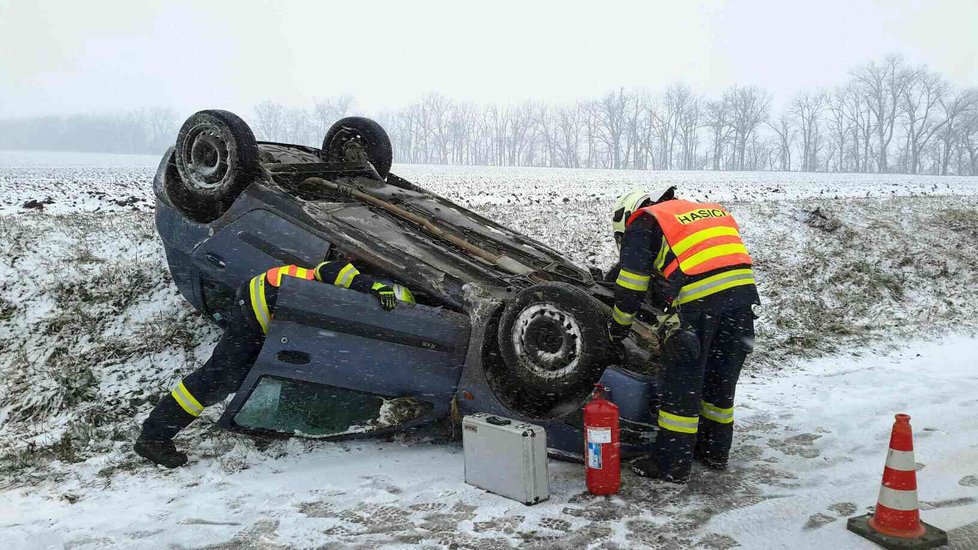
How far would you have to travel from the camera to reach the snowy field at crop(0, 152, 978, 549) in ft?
10.2

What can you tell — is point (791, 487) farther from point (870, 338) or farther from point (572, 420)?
point (870, 338)

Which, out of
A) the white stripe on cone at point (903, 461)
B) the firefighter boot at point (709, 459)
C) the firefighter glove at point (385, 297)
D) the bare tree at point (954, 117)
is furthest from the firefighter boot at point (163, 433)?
the bare tree at point (954, 117)

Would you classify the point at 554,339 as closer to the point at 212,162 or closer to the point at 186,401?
the point at 186,401

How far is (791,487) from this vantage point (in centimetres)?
348

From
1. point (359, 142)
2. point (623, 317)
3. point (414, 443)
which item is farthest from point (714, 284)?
point (359, 142)

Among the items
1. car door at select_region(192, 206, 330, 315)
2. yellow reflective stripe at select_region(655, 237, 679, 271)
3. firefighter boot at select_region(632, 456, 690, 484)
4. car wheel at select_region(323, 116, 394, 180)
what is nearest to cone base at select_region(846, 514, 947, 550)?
firefighter boot at select_region(632, 456, 690, 484)

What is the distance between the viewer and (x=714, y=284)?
3.55 meters

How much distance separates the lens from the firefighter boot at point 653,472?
356 centimetres

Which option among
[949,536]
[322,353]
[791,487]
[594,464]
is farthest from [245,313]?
[949,536]

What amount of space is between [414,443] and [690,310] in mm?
1736

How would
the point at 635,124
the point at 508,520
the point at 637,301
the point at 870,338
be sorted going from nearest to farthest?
the point at 508,520 → the point at 637,301 → the point at 870,338 → the point at 635,124

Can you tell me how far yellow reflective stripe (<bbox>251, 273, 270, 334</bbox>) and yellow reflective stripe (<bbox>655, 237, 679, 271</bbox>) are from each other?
208 centimetres

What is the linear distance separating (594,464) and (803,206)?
884 centimetres

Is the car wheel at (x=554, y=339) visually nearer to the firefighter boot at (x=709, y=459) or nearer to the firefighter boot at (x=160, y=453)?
the firefighter boot at (x=709, y=459)
